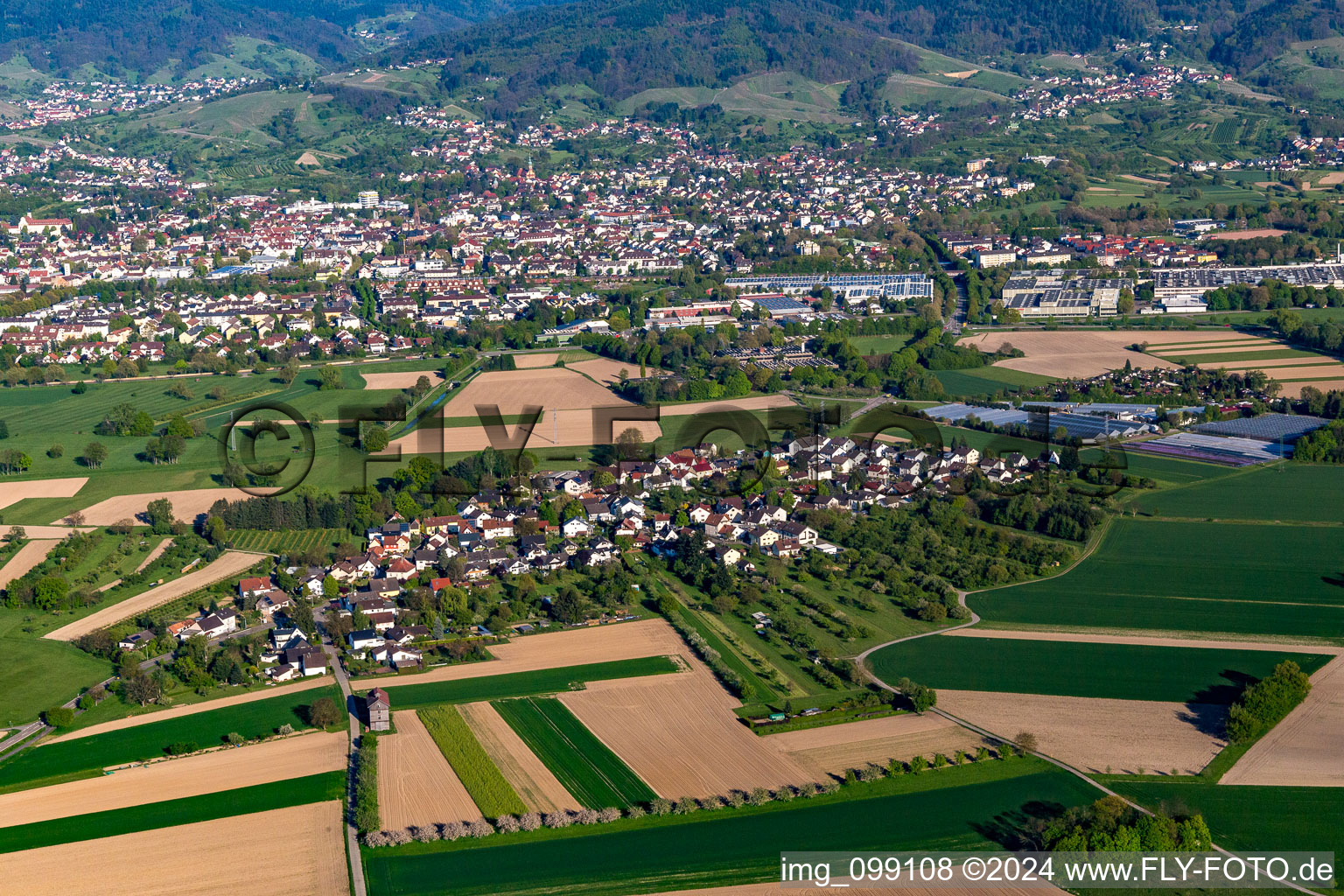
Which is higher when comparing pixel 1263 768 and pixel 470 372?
pixel 470 372

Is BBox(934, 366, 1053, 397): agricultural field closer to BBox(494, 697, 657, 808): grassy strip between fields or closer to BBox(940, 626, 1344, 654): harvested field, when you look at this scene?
BBox(940, 626, 1344, 654): harvested field

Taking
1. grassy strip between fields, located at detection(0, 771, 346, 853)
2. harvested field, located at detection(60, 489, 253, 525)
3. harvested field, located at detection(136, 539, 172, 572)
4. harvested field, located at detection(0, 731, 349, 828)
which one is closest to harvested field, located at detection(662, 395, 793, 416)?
harvested field, located at detection(60, 489, 253, 525)

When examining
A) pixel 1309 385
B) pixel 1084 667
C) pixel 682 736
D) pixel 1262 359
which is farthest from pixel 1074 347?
pixel 682 736

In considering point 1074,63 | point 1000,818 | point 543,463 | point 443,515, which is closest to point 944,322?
point 543,463

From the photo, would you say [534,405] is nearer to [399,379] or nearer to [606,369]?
[606,369]

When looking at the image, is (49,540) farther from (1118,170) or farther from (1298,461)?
(1118,170)
